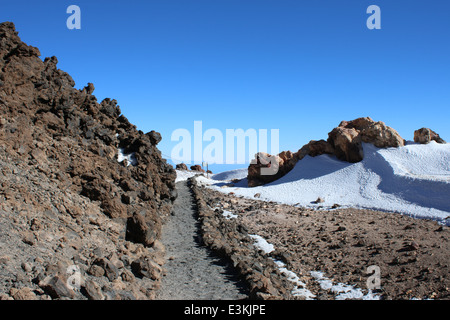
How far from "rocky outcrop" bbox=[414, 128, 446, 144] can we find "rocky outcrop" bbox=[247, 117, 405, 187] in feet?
4.19

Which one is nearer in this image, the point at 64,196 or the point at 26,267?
the point at 26,267

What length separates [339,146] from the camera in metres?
30.3

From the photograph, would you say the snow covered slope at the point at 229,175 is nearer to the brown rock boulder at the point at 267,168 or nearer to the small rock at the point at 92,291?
the brown rock boulder at the point at 267,168

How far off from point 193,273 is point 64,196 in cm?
386

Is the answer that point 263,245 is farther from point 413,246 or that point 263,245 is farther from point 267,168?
point 267,168

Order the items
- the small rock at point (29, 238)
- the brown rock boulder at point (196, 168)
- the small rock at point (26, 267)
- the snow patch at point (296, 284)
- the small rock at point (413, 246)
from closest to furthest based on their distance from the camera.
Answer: the small rock at point (26, 267) → the small rock at point (29, 238) → the snow patch at point (296, 284) → the small rock at point (413, 246) → the brown rock boulder at point (196, 168)

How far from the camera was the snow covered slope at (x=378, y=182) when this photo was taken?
2008cm

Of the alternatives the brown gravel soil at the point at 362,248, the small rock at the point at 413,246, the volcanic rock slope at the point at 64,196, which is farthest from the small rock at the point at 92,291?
the small rock at the point at 413,246

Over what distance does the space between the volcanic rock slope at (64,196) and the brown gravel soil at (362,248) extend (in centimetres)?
516

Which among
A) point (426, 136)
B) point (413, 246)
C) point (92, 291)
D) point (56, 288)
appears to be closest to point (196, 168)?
point (426, 136)

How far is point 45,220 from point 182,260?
388 centimetres

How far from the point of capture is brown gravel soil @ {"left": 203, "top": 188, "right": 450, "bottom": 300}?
381 inches

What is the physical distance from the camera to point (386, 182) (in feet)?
80.2

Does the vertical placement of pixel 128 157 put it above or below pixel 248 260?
above
